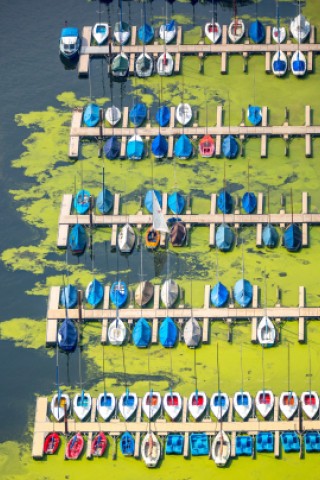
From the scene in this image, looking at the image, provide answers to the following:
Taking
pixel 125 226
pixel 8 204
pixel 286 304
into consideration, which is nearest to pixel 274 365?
pixel 286 304

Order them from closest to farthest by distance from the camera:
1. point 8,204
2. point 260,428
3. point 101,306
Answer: point 260,428 < point 101,306 < point 8,204

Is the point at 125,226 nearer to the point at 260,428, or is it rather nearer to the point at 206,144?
the point at 206,144

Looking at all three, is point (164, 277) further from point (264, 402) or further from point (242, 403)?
point (264, 402)

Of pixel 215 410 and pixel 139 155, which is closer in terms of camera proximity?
pixel 215 410

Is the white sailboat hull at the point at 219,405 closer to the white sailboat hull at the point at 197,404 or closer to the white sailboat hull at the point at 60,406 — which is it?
the white sailboat hull at the point at 197,404

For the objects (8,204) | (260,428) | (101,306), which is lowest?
(260,428)

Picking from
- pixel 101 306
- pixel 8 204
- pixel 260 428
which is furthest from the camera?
pixel 8 204
